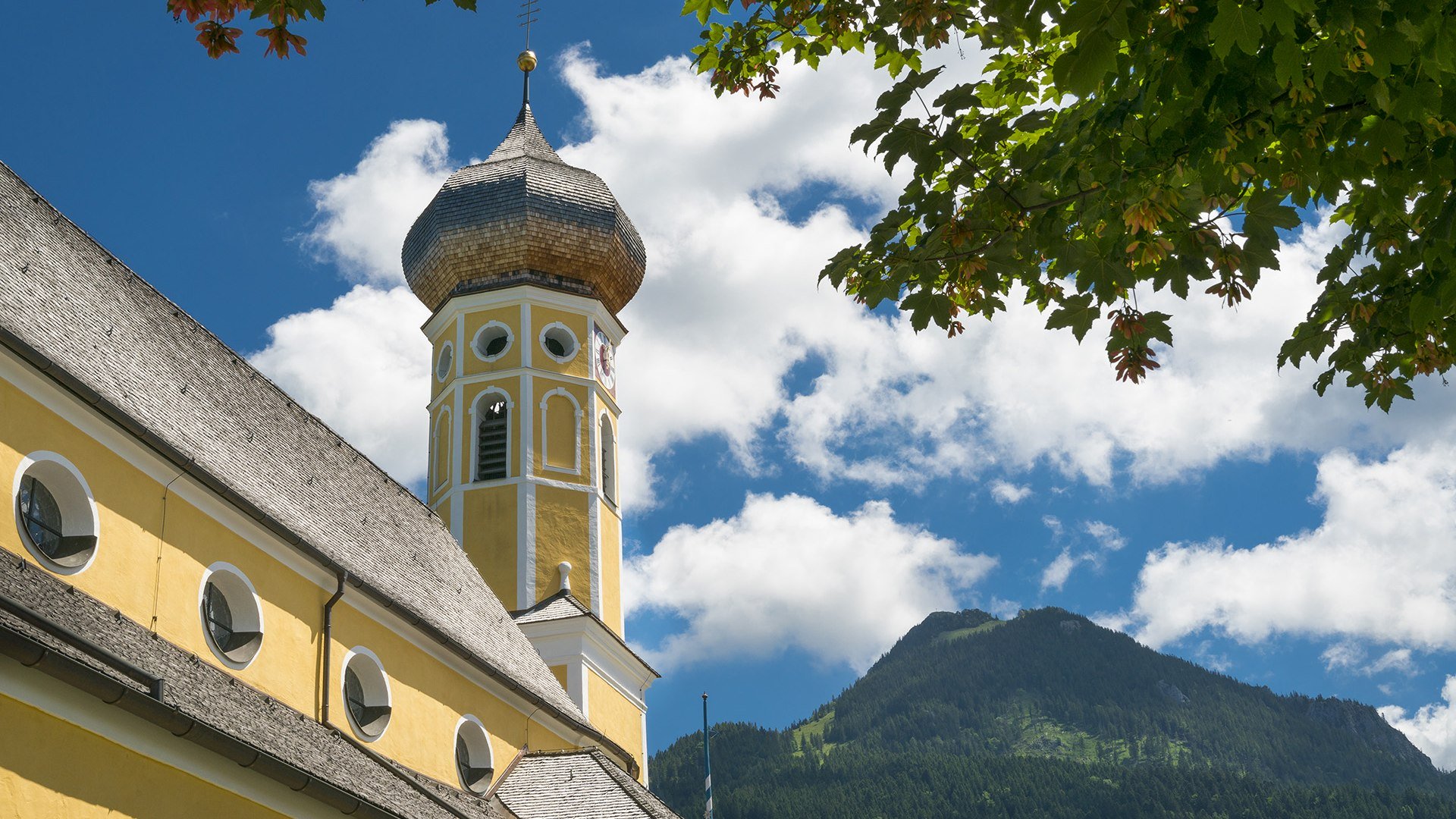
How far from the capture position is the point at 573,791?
18.6 metres

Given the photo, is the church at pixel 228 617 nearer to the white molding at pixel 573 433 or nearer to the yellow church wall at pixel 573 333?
the white molding at pixel 573 433

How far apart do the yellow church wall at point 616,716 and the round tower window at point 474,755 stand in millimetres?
7473

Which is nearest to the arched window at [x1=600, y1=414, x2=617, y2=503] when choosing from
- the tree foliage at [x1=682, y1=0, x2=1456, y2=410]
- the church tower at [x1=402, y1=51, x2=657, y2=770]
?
the church tower at [x1=402, y1=51, x2=657, y2=770]

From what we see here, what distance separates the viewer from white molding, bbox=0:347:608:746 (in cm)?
1268

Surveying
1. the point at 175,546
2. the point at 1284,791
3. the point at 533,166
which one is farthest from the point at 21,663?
the point at 1284,791

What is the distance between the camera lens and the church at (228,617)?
11.2 m

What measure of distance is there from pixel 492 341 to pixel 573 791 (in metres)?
14.9

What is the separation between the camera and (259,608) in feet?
50.0

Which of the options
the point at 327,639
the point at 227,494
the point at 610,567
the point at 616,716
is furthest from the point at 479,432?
the point at 227,494

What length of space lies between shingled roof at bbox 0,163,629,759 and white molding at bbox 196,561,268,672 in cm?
60

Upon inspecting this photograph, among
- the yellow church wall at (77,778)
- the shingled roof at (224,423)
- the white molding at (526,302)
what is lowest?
the yellow church wall at (77,778)

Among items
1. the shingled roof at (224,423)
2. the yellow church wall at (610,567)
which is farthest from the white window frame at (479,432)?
the shingled roof at (224,423)

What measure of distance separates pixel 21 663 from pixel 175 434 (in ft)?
17.3

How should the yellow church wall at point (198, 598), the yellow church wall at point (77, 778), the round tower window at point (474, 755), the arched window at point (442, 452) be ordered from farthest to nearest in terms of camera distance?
the arched window at point (442, 452)
the round tower window at point (474, 755)
the yellow church wall at point (198, 598)
the yellow church wall at point (77, 778)
